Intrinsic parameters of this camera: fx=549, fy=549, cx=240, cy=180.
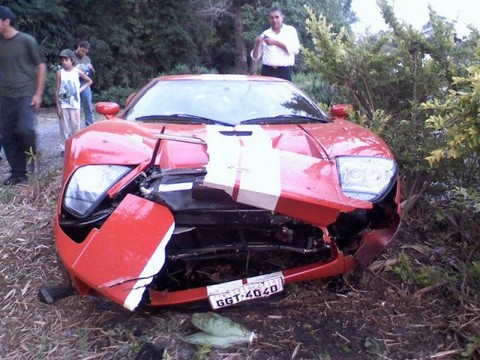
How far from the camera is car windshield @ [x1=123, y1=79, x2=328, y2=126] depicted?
392cm

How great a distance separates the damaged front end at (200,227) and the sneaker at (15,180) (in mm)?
2920

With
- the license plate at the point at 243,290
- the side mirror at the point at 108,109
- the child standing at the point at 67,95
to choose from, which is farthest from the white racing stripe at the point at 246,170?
the child standing at the point at 67,95

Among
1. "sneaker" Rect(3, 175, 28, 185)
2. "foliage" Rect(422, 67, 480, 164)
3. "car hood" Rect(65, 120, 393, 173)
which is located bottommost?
"sneaker" Rect(3, 175, 28, 185)

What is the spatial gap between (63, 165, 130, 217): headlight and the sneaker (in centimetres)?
292

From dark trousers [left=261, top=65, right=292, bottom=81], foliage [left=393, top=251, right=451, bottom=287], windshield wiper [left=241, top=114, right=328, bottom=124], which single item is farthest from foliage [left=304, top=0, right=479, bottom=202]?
dark trousers [left=261, top=65, right=292, bottom=81]

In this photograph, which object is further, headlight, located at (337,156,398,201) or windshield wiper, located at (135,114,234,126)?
windshield wiper, located at (135,114,234,126)

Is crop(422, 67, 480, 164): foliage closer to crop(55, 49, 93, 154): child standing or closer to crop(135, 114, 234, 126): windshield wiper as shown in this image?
crop(135, 114, 234, 126): windshield wiper

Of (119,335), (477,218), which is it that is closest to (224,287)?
(119,335)

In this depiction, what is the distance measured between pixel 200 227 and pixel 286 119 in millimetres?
1475

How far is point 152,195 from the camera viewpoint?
268 centimetres

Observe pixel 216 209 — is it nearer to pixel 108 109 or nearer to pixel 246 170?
pixel 246 170

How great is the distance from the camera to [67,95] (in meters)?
7.51

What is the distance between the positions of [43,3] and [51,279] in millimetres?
17539

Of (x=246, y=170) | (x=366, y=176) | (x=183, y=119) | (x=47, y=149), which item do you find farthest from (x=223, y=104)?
(x=47, y=149)
